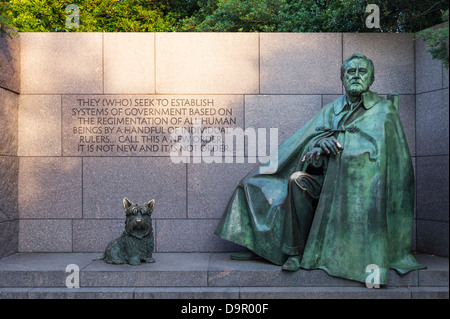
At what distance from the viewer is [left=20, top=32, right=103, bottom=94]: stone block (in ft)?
22.3

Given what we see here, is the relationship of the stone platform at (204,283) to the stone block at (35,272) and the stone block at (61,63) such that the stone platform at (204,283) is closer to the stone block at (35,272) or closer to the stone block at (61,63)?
the stone block at (35,272)

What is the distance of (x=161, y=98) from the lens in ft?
22.4

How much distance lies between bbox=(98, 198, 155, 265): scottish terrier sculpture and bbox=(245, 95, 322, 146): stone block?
2131 mm

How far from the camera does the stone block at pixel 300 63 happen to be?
268 inches

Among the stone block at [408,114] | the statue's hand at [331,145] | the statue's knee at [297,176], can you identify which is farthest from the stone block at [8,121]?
the stone block at [408,114]

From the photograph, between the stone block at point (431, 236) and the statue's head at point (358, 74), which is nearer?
the statue's head at point (358, 74)

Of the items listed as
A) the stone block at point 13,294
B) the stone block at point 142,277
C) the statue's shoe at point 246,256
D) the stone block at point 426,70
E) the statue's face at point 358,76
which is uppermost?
the stone block at point 426,70

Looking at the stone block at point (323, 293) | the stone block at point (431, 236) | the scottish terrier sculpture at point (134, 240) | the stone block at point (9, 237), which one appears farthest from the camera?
the stone block at point (9, 237)

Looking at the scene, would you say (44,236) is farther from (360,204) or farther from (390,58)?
(390,58)

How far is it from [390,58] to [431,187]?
6.41ft

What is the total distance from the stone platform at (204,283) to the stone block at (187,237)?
1146 millimetres

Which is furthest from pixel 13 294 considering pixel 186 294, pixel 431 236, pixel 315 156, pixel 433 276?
pixel 431 236

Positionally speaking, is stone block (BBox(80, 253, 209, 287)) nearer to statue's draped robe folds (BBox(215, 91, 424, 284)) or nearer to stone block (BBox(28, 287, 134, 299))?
stone block (BBox(28, 287, 134, 299))

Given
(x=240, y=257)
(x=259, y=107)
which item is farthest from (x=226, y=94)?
(x=240, y=257)
